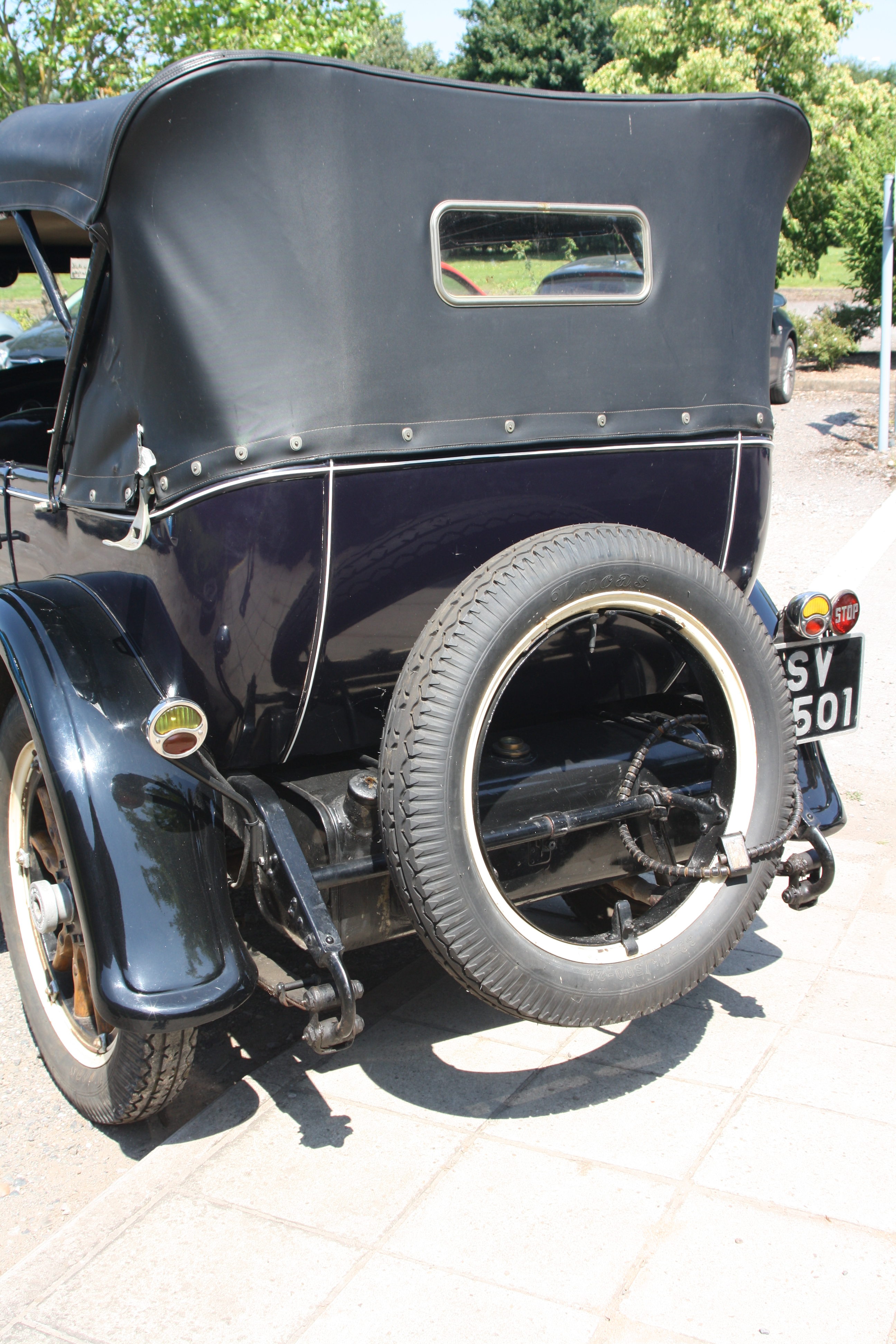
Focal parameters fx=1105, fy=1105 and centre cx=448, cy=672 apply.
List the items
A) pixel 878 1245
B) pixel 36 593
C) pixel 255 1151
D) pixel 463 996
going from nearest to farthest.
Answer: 1. pixel 878 1245
2. pixel 255 1151
3. pixel 36 593
4. pixel 463 996

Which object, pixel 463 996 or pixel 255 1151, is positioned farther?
pixel 463 996

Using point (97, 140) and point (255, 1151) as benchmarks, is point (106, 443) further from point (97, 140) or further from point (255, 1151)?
point (255, 1151)

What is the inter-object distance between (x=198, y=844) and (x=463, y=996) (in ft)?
3.56

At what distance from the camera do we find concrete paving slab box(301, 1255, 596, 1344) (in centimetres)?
188

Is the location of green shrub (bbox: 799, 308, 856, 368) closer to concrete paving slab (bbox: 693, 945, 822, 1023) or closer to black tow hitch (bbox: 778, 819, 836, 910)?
concrete paving slab (bbox: 693, 945, 822, 1023)

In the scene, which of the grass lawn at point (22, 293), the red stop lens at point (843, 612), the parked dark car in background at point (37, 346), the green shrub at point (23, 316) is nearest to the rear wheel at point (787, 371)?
the parked dark car in background at point (37, 346)

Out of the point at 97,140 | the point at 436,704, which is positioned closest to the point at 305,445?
the point at 436,704

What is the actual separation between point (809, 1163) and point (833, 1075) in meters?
0.36

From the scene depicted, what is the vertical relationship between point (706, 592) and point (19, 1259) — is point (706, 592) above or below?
above

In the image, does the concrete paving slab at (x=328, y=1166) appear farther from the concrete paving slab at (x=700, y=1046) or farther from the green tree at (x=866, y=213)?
the green tree at (x=866, y=213)

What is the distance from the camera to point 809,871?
2840 millimetres

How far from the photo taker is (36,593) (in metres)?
2.57

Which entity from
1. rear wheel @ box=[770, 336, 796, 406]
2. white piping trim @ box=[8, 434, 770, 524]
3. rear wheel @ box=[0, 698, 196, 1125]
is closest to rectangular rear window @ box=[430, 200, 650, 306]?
white piping trim @ box=[8, 434, 770, 524]

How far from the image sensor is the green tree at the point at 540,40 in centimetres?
3372
